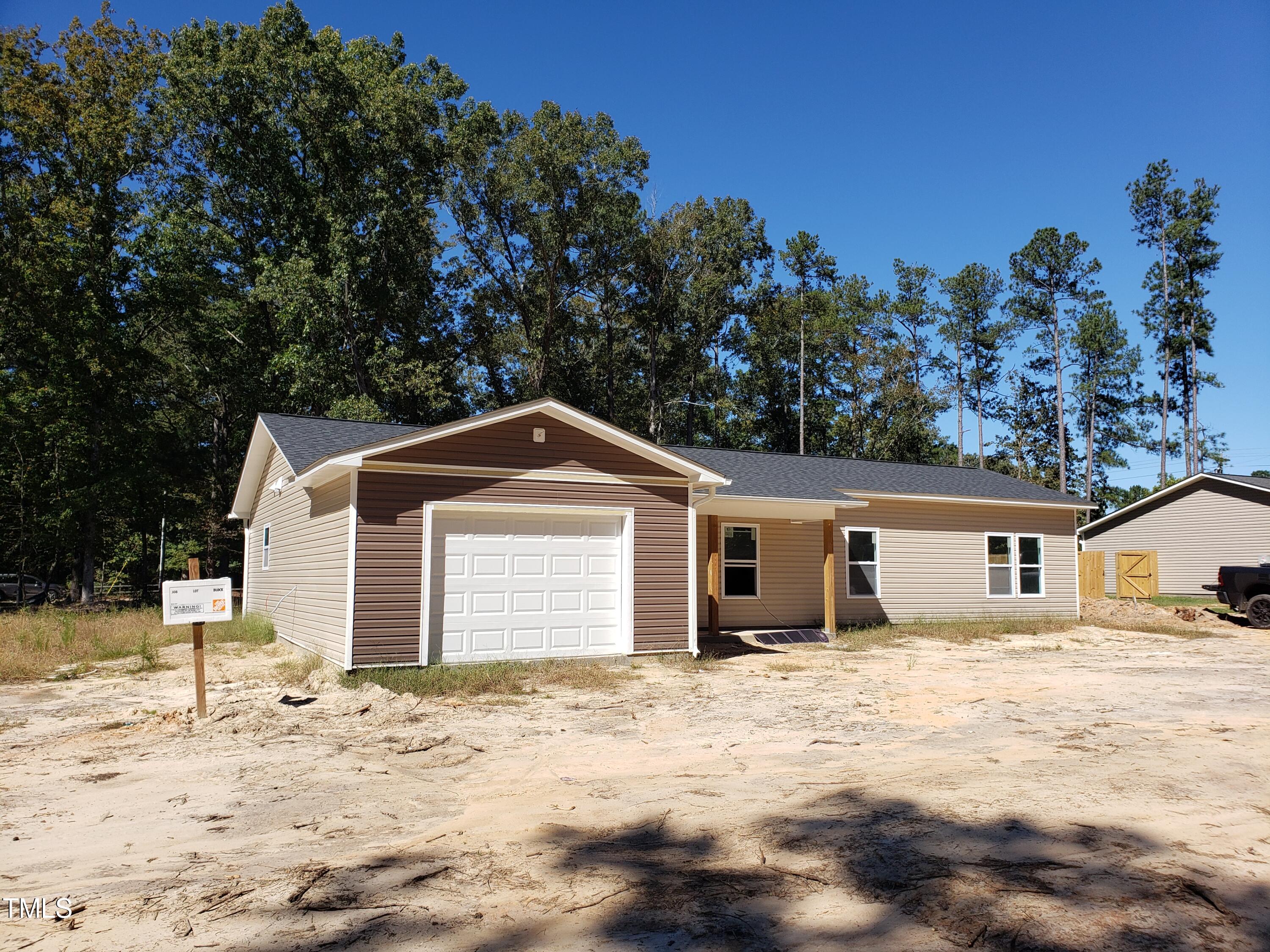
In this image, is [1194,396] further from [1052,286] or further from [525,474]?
[525,474]

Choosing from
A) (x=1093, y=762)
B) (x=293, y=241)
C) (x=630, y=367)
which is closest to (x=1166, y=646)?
(x=1093, y=762)

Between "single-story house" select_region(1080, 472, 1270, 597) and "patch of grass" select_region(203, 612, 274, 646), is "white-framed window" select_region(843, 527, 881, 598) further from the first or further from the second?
"single-story house" select_region(1080, 472, 1270, 597)

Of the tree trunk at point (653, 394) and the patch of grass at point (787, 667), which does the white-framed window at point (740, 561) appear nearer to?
the patch of grass at point (787, 667)

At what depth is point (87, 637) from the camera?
15.2 meters

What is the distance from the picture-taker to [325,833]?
5176 mm

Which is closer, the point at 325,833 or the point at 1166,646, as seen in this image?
the point at 325,833

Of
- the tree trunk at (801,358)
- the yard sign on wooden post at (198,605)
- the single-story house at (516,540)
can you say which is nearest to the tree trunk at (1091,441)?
the tree trunk at (801,358)

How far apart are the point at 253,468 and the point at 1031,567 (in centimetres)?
1860

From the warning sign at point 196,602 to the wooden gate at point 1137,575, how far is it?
26.1 meters

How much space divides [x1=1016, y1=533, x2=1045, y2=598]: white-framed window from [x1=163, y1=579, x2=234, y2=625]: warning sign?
17940 mm

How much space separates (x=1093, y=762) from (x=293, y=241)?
1165 inches

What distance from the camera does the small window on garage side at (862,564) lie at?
18.8 m

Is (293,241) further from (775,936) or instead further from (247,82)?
(775,936)

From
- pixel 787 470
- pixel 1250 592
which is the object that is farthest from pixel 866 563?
pixel 1250 592
